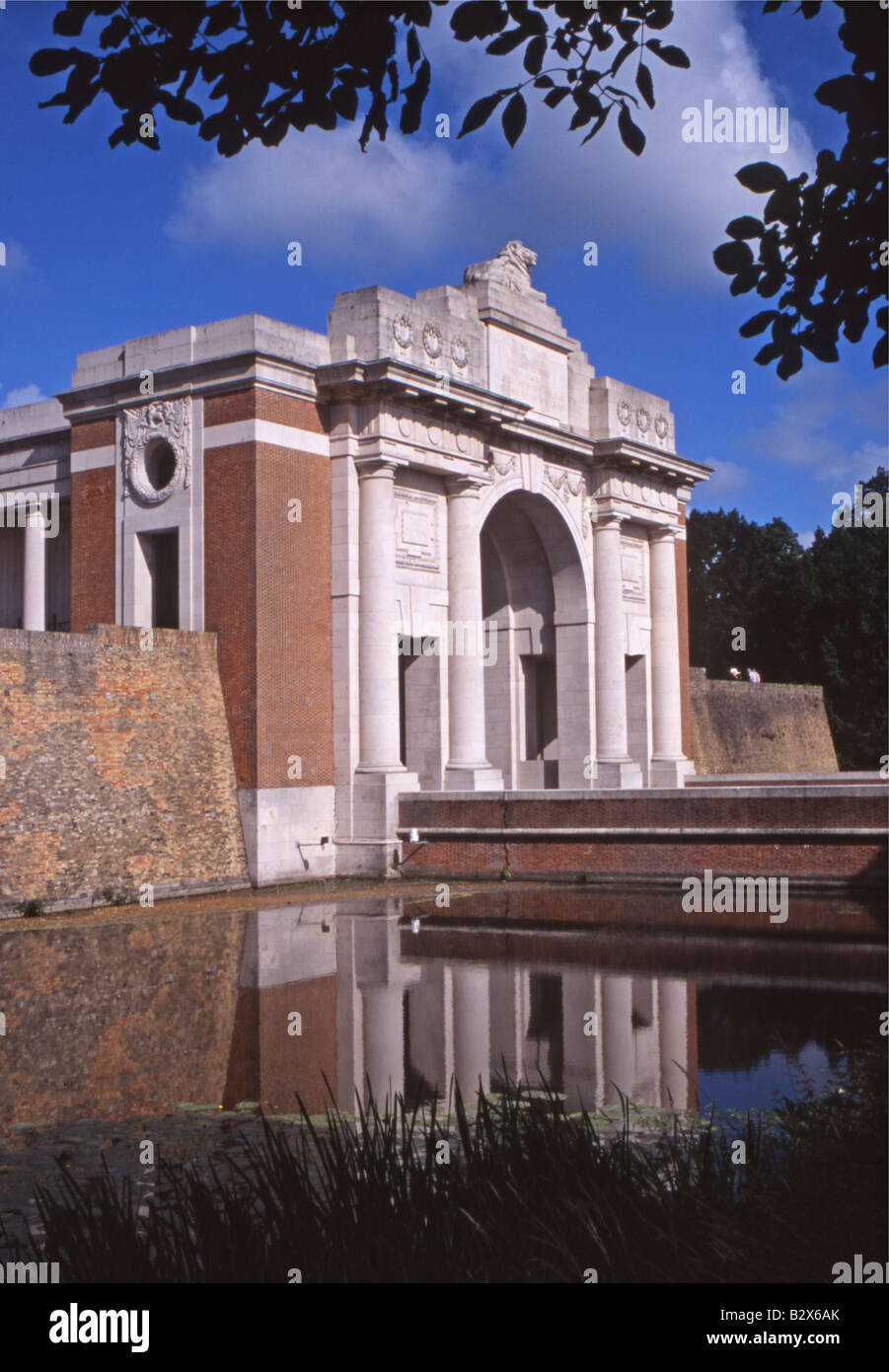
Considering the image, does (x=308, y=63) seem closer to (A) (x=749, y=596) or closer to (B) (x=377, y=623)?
(B) (x=377, y=623)

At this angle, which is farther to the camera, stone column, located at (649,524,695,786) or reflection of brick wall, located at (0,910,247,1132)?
stone column, located at (649,524,695,786)

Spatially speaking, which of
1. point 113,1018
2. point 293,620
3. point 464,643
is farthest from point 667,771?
point 113,1018

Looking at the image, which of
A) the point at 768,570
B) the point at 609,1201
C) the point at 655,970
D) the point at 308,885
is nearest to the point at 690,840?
the point at 308,885

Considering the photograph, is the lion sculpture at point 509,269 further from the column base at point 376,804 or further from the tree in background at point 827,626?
the tree in background at point 827,626

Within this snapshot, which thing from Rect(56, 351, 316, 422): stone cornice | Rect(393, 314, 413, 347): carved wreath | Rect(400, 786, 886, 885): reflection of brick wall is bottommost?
Rect(400, 786, 886, 885): reflection of brick wall

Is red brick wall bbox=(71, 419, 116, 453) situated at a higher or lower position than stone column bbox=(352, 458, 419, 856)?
higher

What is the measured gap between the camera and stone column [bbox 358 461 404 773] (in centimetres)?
2734

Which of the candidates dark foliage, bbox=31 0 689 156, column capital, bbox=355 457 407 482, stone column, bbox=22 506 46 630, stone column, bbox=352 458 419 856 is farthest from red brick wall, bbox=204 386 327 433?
dark foliage, bbox=31 0 689 156

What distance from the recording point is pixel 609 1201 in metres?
5.14

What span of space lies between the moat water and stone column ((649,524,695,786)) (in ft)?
59.4

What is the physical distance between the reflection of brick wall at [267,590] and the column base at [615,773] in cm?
986

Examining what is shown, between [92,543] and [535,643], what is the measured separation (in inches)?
489

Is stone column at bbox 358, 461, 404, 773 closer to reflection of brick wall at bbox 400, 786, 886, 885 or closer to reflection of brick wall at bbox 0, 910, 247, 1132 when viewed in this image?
reflection of brick wall at bbox 400, 786, 886, 885

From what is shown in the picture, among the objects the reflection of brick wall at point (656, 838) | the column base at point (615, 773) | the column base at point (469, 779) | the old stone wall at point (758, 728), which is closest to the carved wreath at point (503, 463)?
the column base at point (469, 779)
